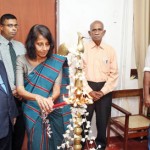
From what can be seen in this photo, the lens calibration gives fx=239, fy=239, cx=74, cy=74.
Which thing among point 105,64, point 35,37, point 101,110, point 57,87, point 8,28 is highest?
point 8,28

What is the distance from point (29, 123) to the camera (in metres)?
1.82

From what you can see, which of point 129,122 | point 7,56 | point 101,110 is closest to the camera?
point 7,56

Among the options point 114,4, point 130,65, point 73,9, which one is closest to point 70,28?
point 73,9

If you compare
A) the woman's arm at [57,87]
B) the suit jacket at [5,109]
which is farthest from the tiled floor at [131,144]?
the suit jacket at [5,109]

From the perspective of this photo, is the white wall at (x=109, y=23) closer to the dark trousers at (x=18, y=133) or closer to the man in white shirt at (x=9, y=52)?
the man in white shirt at (x=9, y=52)

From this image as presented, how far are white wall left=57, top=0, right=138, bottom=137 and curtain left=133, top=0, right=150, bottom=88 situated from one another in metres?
0.06

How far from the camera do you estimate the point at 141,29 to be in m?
3.04

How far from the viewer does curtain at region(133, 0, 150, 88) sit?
9.89ft

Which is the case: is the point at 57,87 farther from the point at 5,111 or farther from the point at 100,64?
the point at 100,64

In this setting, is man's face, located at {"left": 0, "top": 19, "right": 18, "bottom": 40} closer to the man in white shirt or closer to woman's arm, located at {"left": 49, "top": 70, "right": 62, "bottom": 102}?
the man in white shirt

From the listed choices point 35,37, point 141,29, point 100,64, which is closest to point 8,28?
point 35,37

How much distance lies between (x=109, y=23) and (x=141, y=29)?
16.8 inches

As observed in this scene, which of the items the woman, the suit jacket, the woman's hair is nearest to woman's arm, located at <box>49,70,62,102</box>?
the woman

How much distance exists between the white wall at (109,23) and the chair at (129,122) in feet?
0.35
